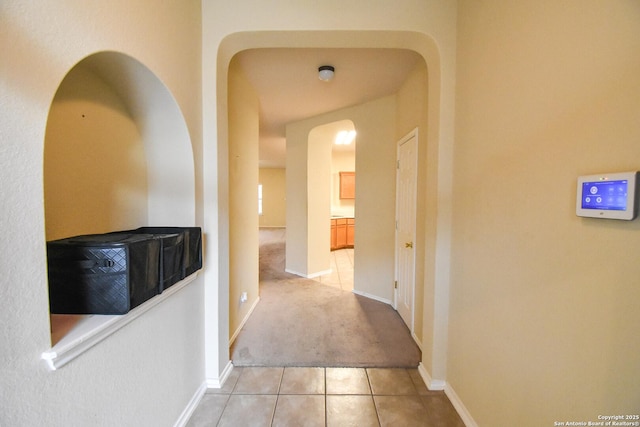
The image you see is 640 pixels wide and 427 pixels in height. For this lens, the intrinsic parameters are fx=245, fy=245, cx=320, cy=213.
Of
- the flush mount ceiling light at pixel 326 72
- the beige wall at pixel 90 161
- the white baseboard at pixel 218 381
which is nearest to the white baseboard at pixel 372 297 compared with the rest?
the white baseboard at pixel 218 381

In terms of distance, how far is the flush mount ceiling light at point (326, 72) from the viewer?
229 centimetres

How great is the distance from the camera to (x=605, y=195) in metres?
0.77

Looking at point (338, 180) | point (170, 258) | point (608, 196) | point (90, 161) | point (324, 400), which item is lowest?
point (324, 400)

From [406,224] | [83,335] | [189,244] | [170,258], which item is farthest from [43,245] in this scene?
[406,224]

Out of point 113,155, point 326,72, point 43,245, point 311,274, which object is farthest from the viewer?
point 311,274

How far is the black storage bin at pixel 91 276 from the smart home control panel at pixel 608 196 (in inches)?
63.7

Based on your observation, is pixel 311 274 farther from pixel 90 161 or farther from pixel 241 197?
pixel 90 161

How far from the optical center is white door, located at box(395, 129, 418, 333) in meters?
2.43

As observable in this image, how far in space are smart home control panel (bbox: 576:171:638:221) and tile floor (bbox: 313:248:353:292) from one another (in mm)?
3077

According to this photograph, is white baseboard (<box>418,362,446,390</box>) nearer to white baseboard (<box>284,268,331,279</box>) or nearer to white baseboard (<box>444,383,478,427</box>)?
white baseboard (<box>444,383,478,427</box>)

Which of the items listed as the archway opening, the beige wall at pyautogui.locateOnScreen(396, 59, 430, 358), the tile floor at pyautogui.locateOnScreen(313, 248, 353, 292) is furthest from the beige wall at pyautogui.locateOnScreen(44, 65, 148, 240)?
the tile floor at pyautogui.locateOnScreen(313, 248, 353, 292)

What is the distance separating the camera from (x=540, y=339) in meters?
1.02

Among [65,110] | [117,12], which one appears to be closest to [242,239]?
[65,110]

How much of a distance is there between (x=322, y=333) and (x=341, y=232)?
13.4ft
